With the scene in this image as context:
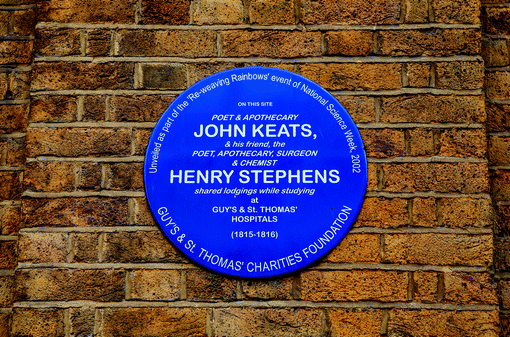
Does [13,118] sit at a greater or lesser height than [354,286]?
greater

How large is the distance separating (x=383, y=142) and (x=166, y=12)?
2.91 ft

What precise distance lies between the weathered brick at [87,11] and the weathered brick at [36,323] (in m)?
0.99

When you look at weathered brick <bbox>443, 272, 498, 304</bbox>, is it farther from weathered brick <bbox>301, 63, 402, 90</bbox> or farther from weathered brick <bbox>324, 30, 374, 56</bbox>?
weathered brick <bbox>324, 30, 374, 56</bbox>

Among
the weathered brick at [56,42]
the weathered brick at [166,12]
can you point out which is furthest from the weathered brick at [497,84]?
the weathered brick at [56,42]

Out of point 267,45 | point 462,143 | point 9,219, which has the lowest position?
point 9,219

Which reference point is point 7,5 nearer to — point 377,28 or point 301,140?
point 301,140

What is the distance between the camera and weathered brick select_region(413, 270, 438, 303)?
1159mm

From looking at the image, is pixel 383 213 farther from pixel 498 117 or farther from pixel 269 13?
pixel 269 13

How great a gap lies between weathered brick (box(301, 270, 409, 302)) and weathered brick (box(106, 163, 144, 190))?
0.64 metres

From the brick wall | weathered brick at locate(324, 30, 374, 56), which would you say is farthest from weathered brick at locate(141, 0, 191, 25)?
weathered brick at locate(324, 30, 374, 56)

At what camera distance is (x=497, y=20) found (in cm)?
138

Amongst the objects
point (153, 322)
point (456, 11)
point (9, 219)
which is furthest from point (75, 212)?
point (456, 11)

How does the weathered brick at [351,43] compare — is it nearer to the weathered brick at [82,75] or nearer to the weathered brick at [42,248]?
the weathered brick at [82,75]

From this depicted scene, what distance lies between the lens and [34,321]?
3.75ft
